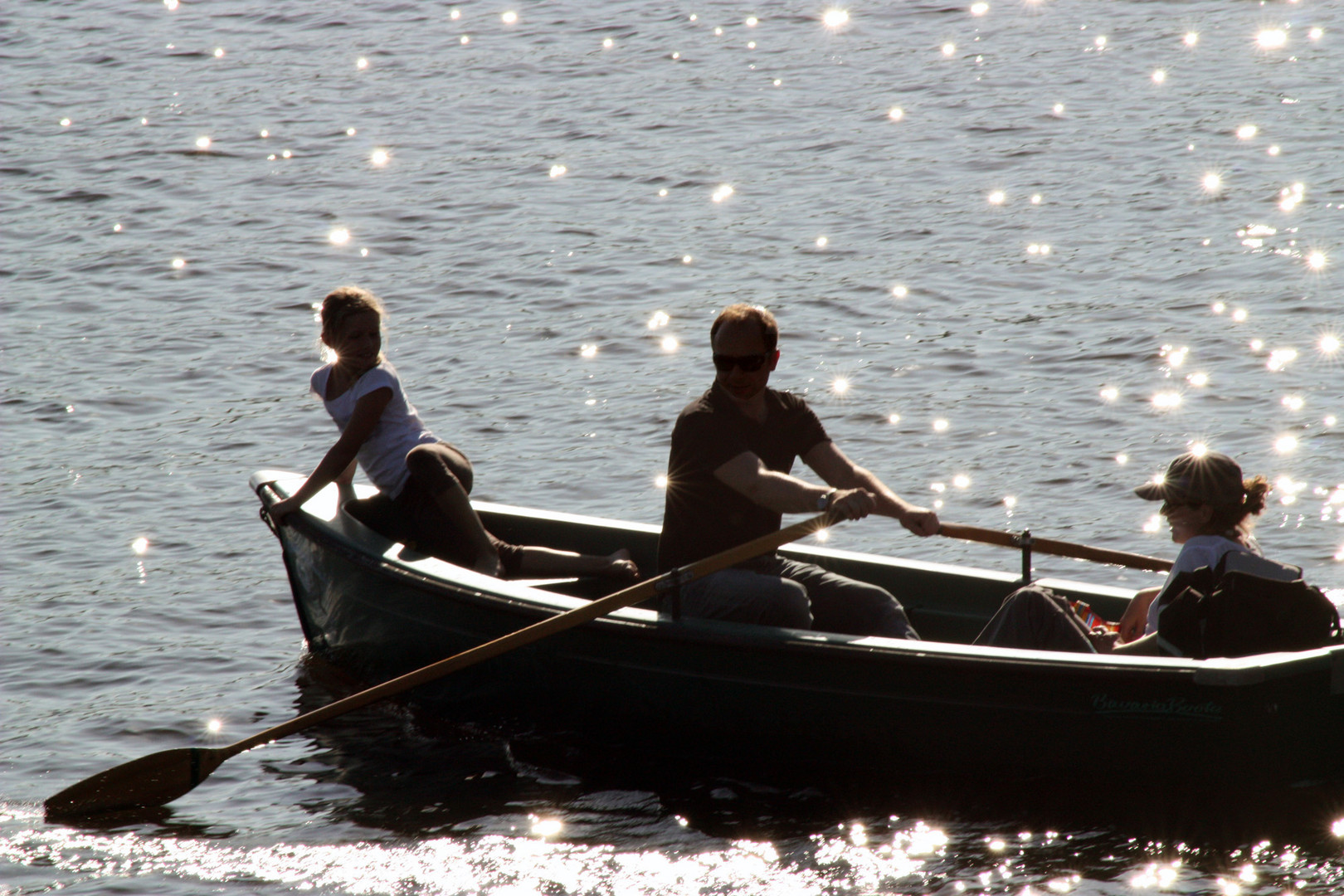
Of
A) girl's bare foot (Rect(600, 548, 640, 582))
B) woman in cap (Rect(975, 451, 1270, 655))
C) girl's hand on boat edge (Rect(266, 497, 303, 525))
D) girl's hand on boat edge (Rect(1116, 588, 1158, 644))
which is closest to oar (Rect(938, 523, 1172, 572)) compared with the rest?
girl's hand on boat edge (Rect(1116, 588, 1158, 644))

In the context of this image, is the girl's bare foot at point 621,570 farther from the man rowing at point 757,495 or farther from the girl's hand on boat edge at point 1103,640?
the girl's hand on boat edge at point 1103,640

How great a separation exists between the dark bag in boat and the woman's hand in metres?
0.45

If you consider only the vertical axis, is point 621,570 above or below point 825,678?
above

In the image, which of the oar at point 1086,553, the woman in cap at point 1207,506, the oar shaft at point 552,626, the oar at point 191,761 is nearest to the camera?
the woman in cap at point 1207,506

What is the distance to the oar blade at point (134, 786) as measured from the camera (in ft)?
20.5

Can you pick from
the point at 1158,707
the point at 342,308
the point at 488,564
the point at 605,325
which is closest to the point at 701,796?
the point at 488,564

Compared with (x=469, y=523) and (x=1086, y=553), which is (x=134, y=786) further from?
(x=1086, y=553)

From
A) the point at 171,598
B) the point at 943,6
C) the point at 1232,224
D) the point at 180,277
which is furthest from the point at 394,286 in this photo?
the point at 943,6

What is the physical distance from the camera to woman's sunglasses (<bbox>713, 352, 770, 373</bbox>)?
5602mm

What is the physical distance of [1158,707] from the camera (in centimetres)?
548

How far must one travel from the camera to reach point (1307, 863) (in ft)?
17.6

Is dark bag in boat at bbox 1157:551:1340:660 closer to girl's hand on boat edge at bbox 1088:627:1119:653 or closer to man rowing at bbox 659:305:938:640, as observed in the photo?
girl's hand on boat edge at bbox 1088:627:1119:653

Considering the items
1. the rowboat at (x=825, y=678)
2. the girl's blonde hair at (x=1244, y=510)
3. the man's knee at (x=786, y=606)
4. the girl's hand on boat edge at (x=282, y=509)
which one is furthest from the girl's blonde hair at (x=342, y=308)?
the girl's blonde hair at (x=1244, y=510)

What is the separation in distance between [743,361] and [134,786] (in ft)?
9.13
